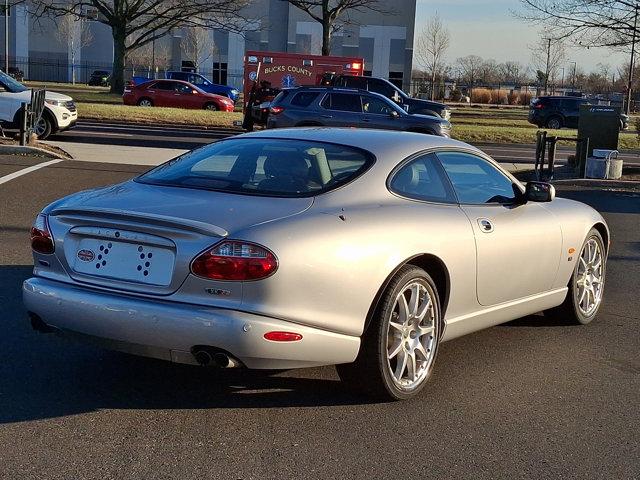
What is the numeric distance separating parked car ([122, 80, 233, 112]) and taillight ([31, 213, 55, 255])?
33097mm

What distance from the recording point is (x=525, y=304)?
620cm

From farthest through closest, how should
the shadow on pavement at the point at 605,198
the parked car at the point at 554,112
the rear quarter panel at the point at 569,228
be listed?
1. the parked car at the point at 554,112
2. the shadow on pavement at the point at 605,198
3. the rear quarter panel at the point at 569,228

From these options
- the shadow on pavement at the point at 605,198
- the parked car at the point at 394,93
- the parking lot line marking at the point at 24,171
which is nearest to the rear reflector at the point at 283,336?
the parking lot line marking at the point at 24,171

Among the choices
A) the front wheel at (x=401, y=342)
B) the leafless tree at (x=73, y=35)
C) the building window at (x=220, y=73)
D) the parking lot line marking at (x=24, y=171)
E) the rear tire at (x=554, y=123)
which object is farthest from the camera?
the leafless tree at (x=73, y=35)

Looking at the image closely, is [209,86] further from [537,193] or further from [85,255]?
[85,255]

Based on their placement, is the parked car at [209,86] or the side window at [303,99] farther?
the parked car at [209,86]

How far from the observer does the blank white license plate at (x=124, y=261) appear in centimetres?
451

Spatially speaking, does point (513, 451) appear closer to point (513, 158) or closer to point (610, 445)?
point (610, 445)

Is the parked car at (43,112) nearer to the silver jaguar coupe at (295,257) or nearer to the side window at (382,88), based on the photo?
the side window at (382,88)

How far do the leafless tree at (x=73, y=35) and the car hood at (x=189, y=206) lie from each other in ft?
238

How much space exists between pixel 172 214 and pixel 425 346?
1660mm

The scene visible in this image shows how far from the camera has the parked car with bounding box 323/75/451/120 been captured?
28.1 meters

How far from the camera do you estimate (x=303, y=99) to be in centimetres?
2253

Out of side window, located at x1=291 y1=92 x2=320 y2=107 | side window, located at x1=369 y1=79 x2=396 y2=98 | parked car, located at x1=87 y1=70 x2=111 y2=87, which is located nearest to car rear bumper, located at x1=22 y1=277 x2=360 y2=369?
side window, located at x1=291 y1=92 x2=320 y2=107
